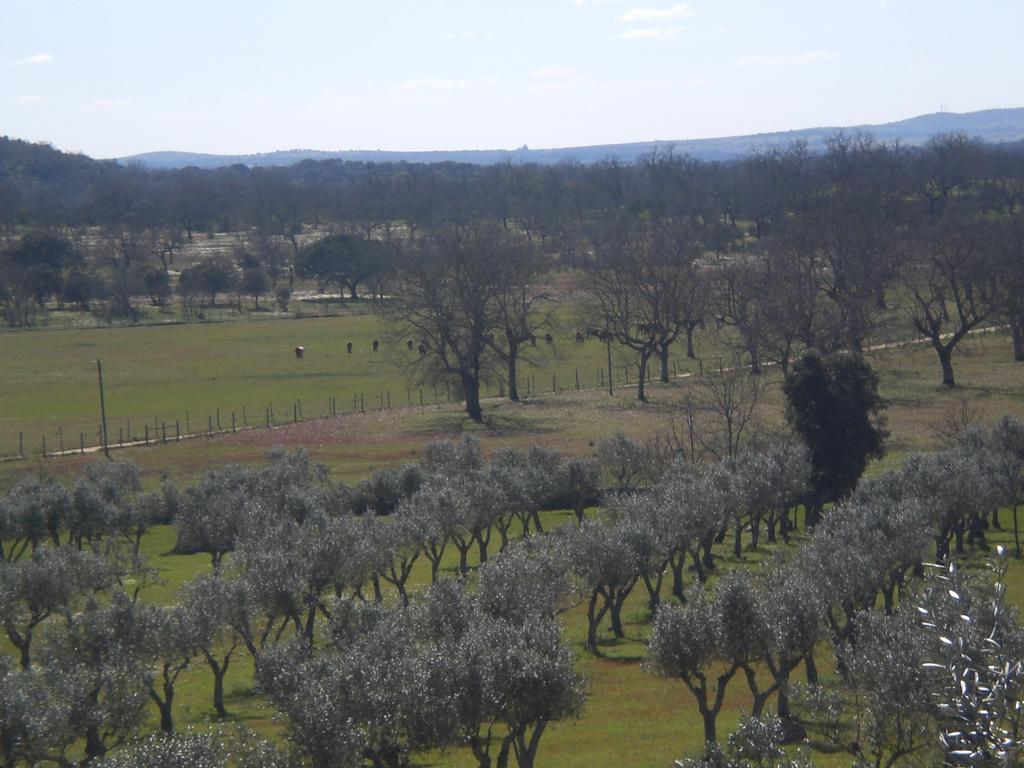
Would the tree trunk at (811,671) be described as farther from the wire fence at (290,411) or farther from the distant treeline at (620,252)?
the wire fence at (290,411)

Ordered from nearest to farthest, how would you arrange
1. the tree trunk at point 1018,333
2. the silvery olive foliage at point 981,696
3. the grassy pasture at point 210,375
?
1. the silvery olive foliage at point 981,696
2. the grassy pasture at point 210,375
3. the tree trunk at point 1018,333

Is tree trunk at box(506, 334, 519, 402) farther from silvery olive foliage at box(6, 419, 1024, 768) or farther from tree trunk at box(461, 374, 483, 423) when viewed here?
silvery olive foliage at box(6, 419, 1024, 768)

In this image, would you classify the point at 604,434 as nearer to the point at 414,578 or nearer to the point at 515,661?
the point at 414,578

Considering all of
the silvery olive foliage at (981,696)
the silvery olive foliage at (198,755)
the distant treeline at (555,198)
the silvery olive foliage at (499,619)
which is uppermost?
the distant treeline at (555,198)

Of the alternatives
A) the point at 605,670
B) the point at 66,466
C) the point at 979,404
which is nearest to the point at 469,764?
the point at 605,670

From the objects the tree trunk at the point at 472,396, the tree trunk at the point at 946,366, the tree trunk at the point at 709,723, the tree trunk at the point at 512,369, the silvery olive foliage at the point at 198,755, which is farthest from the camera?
the tree trunk at the point at 512,369

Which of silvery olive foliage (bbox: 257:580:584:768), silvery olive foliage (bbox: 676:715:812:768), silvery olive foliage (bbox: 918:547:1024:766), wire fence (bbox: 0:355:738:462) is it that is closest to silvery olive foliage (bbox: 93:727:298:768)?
silvery olive foliage (bbox: 257:580:584:768)

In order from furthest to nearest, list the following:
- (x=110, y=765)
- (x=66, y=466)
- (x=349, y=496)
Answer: (x=66, y=466), (x=349, y=496), (x=110, y=765)

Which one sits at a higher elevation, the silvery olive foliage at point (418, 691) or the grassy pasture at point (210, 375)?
the silvery olive foliage at point (418, 691)

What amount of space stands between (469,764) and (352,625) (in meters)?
3.63

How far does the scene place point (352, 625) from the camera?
23859mm

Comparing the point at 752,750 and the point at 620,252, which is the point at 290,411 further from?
the point at 752,750

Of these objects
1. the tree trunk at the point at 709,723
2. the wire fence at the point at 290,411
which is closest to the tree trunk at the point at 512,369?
the wire fence at the point at 290,411

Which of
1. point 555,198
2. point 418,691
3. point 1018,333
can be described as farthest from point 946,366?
point 555,198
